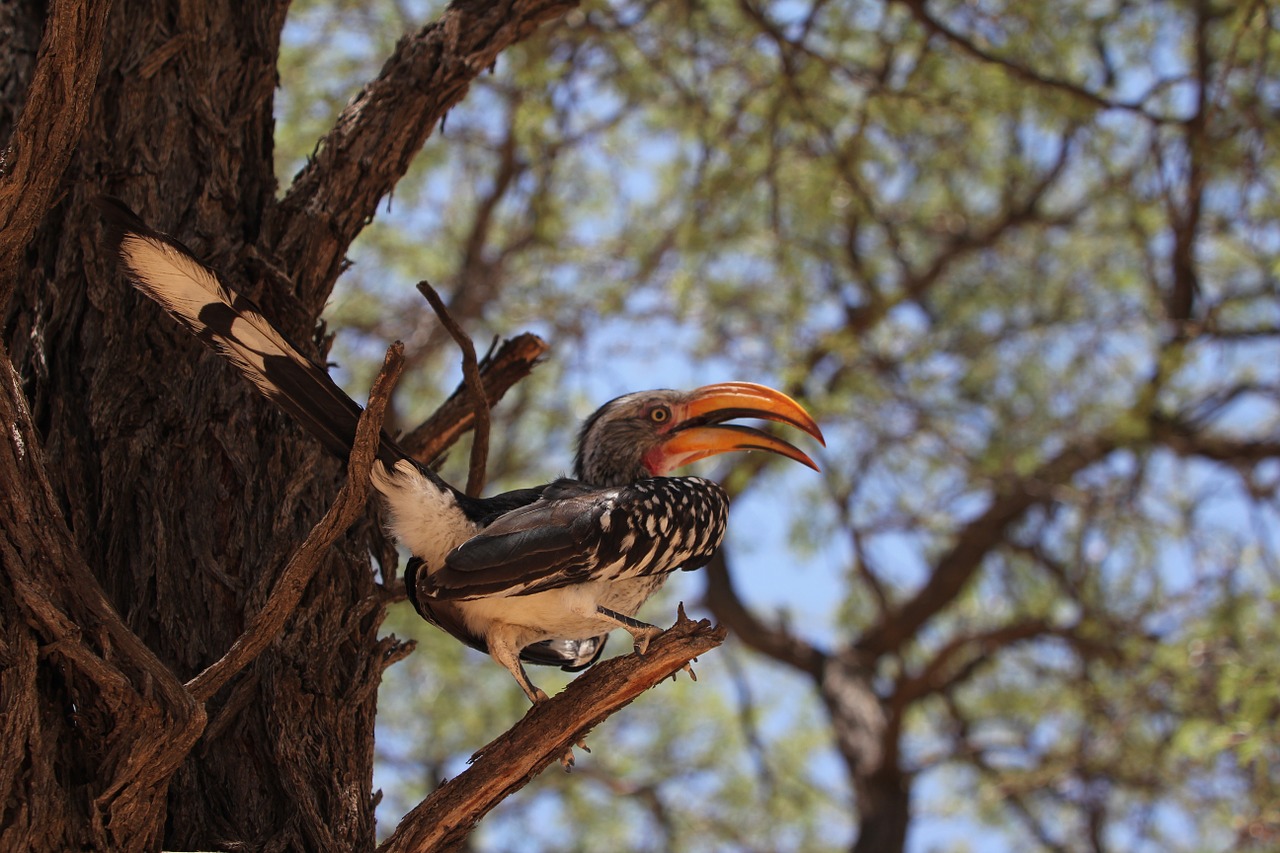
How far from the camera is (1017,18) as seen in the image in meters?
6.45

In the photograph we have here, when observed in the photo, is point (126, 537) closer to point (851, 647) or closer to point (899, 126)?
point (899, 126)

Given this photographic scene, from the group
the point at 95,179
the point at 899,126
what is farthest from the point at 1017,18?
the point at 95,179

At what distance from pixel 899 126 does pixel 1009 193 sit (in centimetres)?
230

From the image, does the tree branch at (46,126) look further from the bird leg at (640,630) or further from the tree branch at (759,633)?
the tree branch at (759,633)

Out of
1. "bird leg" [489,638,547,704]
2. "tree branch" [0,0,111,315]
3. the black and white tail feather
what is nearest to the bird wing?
the black and white tail feather

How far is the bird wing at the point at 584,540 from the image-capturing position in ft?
8.64

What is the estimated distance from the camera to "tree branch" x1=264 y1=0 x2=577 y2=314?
306cm

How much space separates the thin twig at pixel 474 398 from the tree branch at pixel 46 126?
80cm

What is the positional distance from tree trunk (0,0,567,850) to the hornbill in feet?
0.63

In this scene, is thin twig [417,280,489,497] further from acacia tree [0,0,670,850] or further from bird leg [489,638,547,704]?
bird leg [489,638,547,704]

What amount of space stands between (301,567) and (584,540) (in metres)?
0.69

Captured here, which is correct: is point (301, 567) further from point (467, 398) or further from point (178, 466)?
point (467, 398)

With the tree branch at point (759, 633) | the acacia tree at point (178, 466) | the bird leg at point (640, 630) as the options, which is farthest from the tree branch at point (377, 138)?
the tree branch at point (759, 633)

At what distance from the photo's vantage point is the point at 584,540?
2.71 meters
